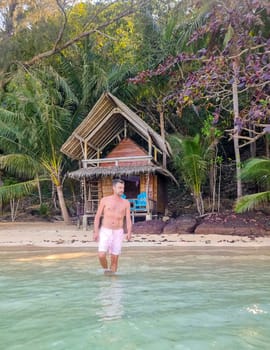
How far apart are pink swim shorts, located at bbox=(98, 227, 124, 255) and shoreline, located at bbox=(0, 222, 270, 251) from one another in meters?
3.98

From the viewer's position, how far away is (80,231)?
47.5 feet

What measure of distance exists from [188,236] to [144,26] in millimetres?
10287

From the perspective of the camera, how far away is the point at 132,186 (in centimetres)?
1827

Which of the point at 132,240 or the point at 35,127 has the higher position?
the point at 35,127

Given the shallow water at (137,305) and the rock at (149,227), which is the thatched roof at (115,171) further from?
the shallow water at (137,305)

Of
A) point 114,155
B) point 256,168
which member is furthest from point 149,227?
point 114,155

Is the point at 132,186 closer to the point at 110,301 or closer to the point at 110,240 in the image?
the point at 110,240

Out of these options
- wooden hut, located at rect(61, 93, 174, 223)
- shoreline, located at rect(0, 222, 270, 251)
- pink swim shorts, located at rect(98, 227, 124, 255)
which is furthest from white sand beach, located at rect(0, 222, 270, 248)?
pink swim shorts, located at rect(98, 227, 124, 255)

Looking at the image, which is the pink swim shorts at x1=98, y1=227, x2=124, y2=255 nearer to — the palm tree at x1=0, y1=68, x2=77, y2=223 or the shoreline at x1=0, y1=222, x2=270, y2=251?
the shoreline at x1=0, y1=222, x2=270, y2=251

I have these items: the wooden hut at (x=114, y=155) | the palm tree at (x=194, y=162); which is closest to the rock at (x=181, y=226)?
the palm tree at (x=194, y=162)

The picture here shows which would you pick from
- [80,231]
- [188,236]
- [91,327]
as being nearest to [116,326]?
Result: [91,327]

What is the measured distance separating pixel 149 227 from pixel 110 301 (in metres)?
8.61

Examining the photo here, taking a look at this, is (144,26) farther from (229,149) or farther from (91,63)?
(229,149)

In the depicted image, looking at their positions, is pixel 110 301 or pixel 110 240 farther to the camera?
pixel 110 240
